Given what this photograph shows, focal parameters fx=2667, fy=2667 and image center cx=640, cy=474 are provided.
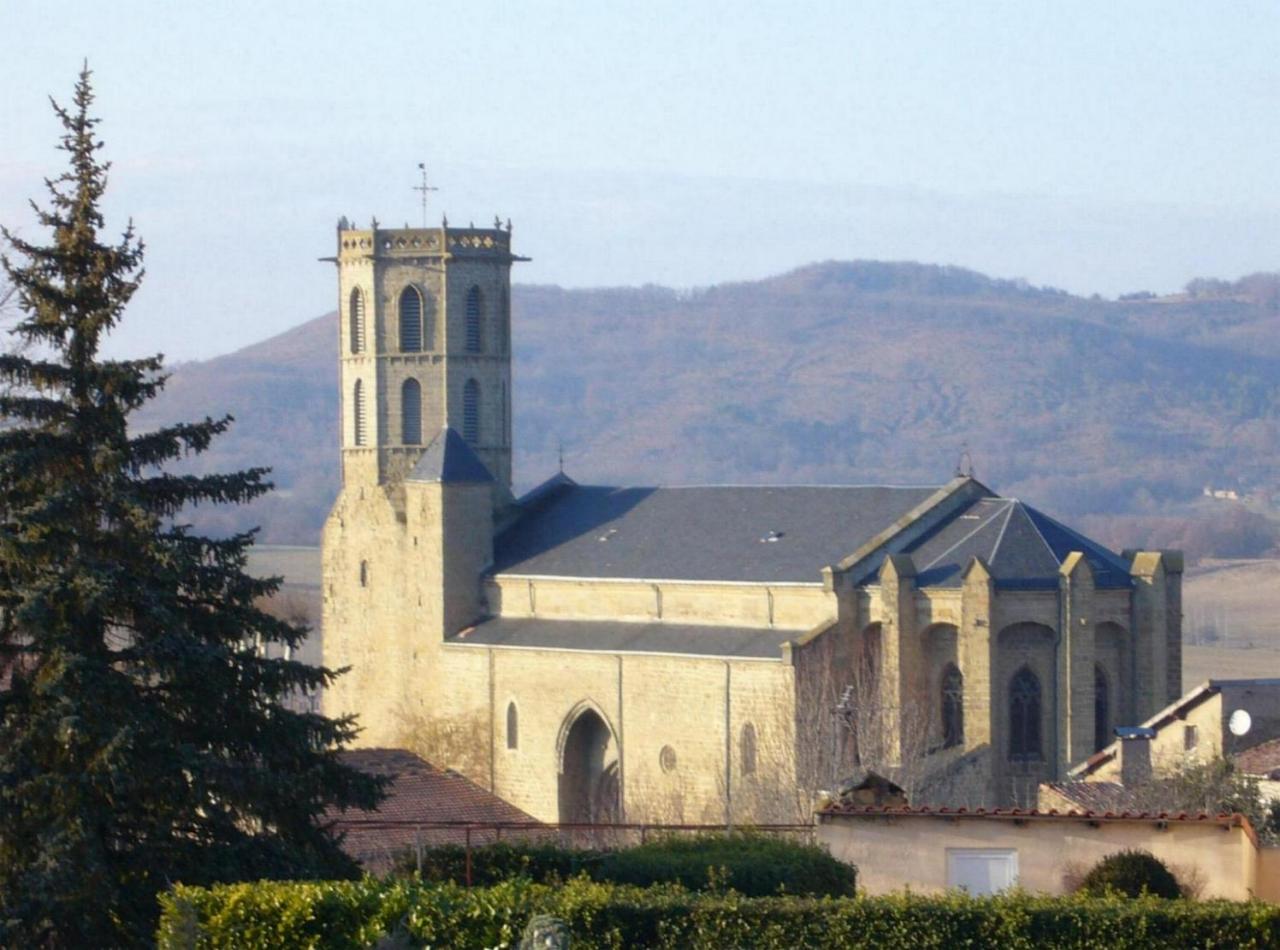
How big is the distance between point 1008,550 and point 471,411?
17.6 m

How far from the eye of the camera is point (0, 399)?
85.6 feet

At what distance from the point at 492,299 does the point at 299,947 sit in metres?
45.6

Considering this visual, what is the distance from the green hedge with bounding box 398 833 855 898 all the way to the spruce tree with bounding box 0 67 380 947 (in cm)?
132

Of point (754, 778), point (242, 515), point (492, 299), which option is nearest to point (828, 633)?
point (754, 778)

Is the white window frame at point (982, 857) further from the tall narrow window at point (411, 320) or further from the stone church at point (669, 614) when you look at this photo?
the tall narrow window at point (411, 320)

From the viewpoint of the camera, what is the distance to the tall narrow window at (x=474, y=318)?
222ft

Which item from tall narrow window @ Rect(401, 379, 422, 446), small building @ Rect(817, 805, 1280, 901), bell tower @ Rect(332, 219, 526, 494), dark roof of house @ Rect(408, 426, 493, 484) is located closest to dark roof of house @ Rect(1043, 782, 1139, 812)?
small building @ Rect(817, 805, 1280, 901)

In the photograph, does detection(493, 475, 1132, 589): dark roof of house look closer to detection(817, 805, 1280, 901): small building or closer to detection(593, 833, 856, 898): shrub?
detection(817, 805, 1280, 901): small building

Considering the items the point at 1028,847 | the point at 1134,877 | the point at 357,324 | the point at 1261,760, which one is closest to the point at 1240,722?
the point at 1261,760

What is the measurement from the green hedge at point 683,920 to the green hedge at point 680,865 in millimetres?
1884

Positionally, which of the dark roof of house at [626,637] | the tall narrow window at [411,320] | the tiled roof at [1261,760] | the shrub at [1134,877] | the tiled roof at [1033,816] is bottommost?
the shrub at [1134,877]

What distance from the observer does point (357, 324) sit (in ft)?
224

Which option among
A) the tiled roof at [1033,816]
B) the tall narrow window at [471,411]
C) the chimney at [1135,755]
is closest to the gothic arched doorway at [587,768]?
the tall narrow window at [471,411]

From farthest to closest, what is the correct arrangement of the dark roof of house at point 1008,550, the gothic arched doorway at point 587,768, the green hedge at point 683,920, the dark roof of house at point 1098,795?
the gothic arched doorway at point 587,768, the dark roof of house at point 1008,550, the dark roof of house at point 1098,795, the green hedge at point 683,920
